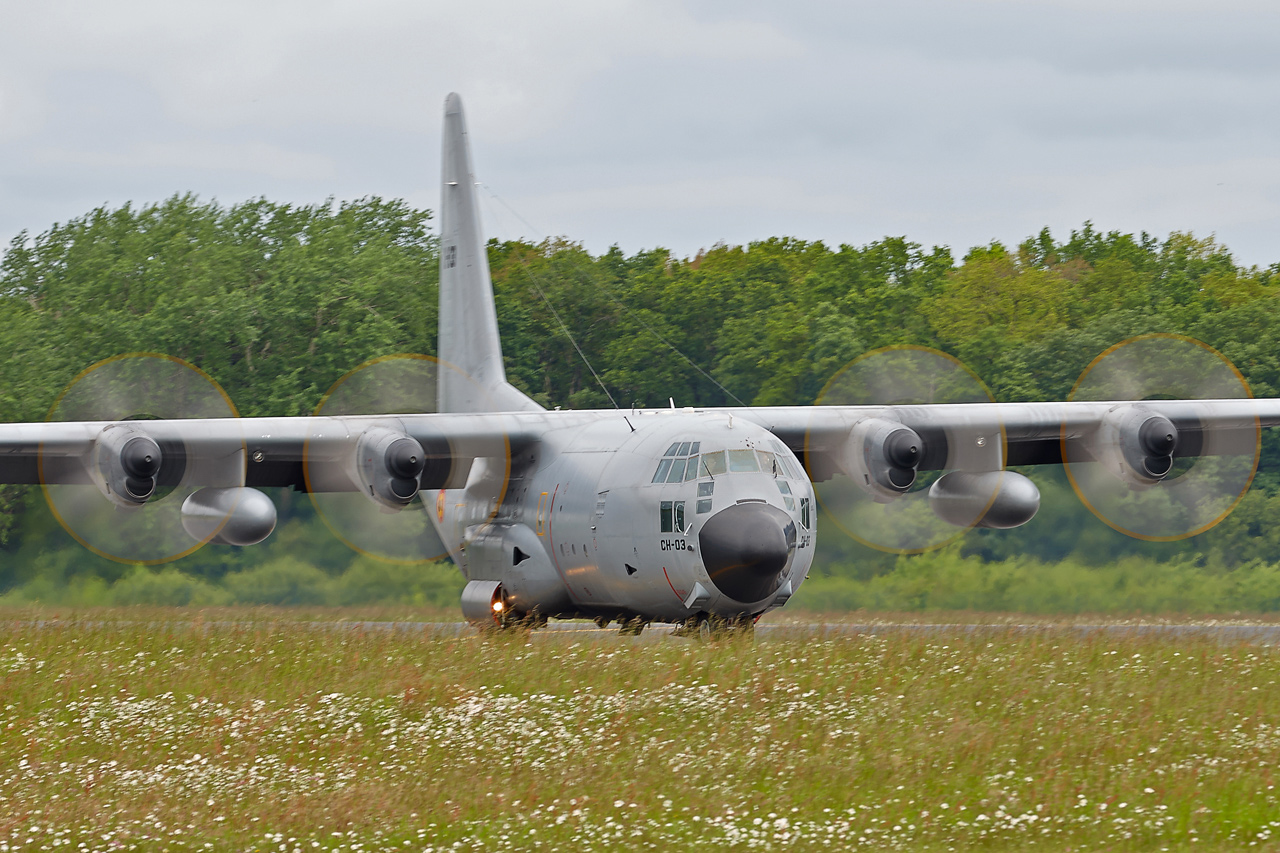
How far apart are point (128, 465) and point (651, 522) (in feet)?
23.4

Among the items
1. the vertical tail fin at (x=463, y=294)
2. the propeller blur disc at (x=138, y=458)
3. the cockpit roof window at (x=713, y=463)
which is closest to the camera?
the cockpit roof window at (x=713, y=463)

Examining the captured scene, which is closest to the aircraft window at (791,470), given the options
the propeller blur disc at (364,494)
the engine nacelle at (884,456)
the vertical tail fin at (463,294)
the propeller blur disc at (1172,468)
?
the engine nacelle at (884,456)

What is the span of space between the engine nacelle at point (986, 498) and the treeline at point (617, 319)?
12.0 metres

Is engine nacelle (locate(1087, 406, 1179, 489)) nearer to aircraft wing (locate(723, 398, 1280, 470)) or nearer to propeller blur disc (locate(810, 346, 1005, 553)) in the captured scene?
aircraft wing (locate(723, 398, 1280, 470))

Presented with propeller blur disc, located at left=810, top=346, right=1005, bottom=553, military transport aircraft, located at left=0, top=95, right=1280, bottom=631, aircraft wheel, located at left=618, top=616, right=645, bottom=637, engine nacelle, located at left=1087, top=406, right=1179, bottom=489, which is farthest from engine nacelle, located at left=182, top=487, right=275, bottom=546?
engine nacelle, located at left=1087, top=406, right=1179, bottom=489

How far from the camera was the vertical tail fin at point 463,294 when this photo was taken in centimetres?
2405

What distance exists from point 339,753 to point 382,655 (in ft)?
14.5

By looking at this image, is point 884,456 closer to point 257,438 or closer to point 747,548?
point 747,548

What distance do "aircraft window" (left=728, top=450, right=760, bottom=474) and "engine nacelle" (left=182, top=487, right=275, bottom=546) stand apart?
264 inches

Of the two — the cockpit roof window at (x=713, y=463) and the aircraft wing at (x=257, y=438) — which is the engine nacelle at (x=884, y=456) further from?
the cockpit roof window at (x=713, y=463)

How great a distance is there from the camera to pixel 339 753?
11867 millimetres

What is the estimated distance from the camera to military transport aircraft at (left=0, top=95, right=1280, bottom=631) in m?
16.4

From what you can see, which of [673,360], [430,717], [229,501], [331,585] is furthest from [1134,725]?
[673,360]

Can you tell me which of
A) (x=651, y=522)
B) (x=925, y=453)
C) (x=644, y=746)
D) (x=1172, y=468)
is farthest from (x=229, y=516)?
(x=1172, y=468)
